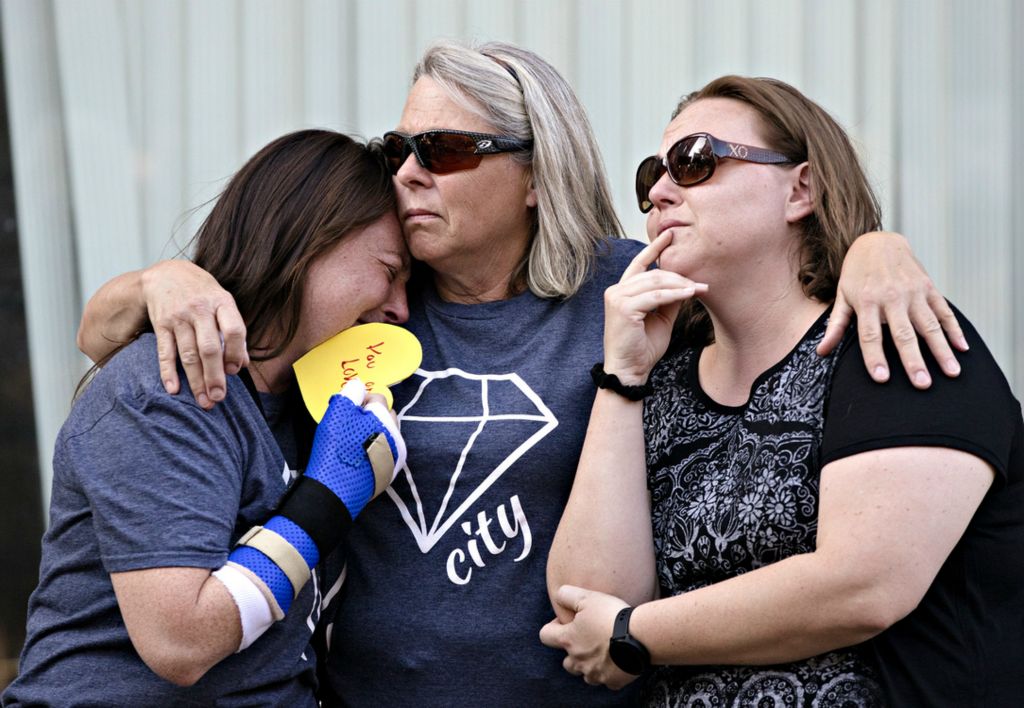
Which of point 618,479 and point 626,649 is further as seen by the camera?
→ point 618,479

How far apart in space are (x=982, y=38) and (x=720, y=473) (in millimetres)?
1849

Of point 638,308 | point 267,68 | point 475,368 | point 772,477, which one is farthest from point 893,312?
point 267,68

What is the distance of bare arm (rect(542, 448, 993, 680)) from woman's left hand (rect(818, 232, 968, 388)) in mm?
133

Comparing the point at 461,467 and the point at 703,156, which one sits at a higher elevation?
the point at 703,156

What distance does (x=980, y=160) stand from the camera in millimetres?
3182

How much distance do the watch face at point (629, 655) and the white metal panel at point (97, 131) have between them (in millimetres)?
1856

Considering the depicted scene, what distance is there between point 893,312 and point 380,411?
847mm

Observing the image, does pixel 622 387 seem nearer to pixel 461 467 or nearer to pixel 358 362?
pixel 461 467

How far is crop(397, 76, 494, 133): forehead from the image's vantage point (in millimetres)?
2326

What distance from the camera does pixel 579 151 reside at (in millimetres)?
2447

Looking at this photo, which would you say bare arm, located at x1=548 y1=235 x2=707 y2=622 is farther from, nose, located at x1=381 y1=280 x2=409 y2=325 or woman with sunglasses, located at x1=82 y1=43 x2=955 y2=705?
nose, located at x1=381 y1=280 x2=409 y2=325

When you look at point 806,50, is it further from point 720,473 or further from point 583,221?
point 720,473

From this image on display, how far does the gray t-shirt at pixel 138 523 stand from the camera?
1.79 m

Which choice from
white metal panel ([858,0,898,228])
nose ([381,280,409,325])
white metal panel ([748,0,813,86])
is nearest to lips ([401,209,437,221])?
nose ([381,280,409,325])
